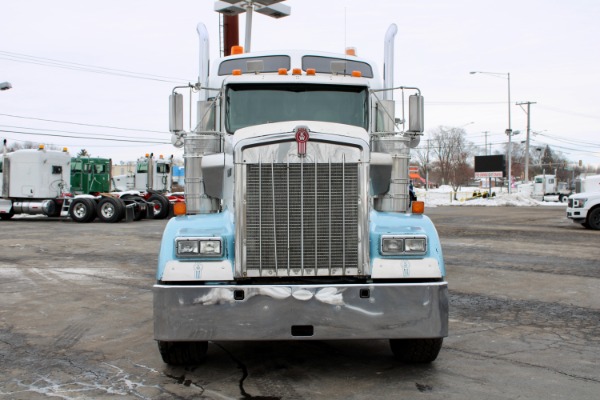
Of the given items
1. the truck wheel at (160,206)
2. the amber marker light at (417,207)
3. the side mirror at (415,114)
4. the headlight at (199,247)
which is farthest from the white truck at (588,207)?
the headlight at (199,247)

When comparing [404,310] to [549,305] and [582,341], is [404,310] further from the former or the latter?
[549,305]

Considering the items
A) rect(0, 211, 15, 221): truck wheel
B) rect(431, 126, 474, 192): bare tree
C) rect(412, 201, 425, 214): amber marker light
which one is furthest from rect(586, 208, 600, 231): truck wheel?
rect(431, 126, 474, 192): bare tree

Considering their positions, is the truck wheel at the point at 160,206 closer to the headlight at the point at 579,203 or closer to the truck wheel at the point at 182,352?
the headlight at the point at 579,203

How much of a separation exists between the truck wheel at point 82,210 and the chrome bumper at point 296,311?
2249 cm

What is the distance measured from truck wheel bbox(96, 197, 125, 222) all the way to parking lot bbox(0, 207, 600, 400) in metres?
14.2

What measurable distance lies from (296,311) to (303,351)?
4.68ft

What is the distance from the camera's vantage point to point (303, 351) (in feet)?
19.9

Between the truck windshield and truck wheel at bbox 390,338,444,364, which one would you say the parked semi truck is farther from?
the truck windshield

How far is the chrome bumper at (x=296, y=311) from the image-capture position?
15.7 ft

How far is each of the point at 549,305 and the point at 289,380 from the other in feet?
15.4

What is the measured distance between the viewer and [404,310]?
4.84 metres

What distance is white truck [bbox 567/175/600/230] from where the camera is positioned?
21.5 meters

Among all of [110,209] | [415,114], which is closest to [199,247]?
[415,114]

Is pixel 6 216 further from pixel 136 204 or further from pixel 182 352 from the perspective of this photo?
pixel 182 352
